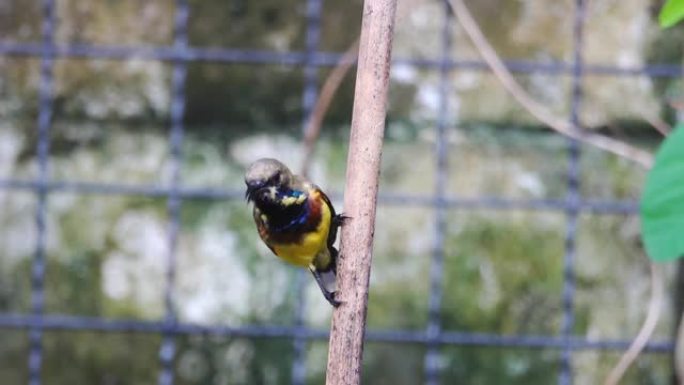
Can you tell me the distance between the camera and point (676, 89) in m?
1.90

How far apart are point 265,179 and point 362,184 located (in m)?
0.44

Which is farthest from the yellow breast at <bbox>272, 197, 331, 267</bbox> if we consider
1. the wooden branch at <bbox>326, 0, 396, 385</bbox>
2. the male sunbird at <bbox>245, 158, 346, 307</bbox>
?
the wooden branch at <bbox>326, 0, 396, 385</bbox>

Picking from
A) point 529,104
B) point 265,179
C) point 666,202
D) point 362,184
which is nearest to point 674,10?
point 666,202

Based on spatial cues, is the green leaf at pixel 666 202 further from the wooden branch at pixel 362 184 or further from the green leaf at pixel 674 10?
the wooden branch at pixel 362 184

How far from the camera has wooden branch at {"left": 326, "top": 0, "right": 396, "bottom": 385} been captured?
30.8 inches

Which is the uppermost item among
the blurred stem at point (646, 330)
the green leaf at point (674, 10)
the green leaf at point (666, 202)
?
the green leaf at point (674, 10)

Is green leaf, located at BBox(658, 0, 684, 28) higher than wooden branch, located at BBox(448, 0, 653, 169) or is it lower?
higher

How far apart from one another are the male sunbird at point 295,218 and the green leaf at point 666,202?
1.53ft

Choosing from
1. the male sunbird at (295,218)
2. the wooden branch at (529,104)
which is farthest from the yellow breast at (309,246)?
the wooden branch at (529,104)

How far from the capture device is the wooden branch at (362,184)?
2.56 ft

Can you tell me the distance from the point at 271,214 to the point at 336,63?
2.11ft

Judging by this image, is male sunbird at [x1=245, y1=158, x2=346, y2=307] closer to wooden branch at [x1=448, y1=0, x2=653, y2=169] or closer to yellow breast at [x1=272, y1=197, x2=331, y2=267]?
yellow breast at [x1=272, y1=197, x2=331, y2=267]

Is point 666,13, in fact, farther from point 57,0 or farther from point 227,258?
point 57,0

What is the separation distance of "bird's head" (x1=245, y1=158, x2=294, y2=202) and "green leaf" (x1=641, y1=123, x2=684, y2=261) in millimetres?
458
